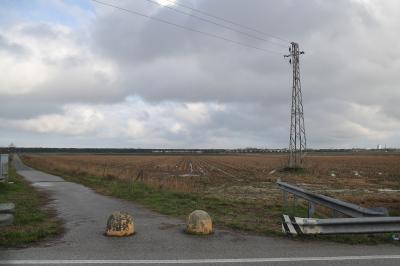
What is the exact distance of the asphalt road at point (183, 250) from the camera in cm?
686

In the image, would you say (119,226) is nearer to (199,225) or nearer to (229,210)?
(199,225)

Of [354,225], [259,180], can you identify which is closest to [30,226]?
[354,225]

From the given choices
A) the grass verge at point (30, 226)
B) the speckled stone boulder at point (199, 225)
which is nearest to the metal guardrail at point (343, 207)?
the speckled stone boulder at point (199, 225)

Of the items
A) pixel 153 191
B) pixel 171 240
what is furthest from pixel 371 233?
pixel 153 191

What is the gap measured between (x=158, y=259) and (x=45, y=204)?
9164 mm

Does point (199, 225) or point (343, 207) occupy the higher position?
point (343, 207)

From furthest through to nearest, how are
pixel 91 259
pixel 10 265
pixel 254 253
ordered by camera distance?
pixel 254 253
pixel 91 259
pixel 10 265

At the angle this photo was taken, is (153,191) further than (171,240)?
Yes

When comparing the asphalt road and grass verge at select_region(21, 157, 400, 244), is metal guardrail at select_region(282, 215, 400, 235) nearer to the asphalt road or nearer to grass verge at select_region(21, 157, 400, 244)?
grass verge at select_region(21, 157, 400, 244)

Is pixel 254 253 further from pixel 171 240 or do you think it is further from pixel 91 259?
pixel 91 259

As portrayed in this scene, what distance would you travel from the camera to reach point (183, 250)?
763cm

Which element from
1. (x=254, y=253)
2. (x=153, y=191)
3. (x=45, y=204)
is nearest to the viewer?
(x=254, y=253)

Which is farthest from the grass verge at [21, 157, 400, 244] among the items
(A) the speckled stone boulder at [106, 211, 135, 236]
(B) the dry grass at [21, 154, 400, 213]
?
(B) the dry grass at [21, 154, 400, 213]

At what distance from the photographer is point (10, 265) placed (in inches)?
257
